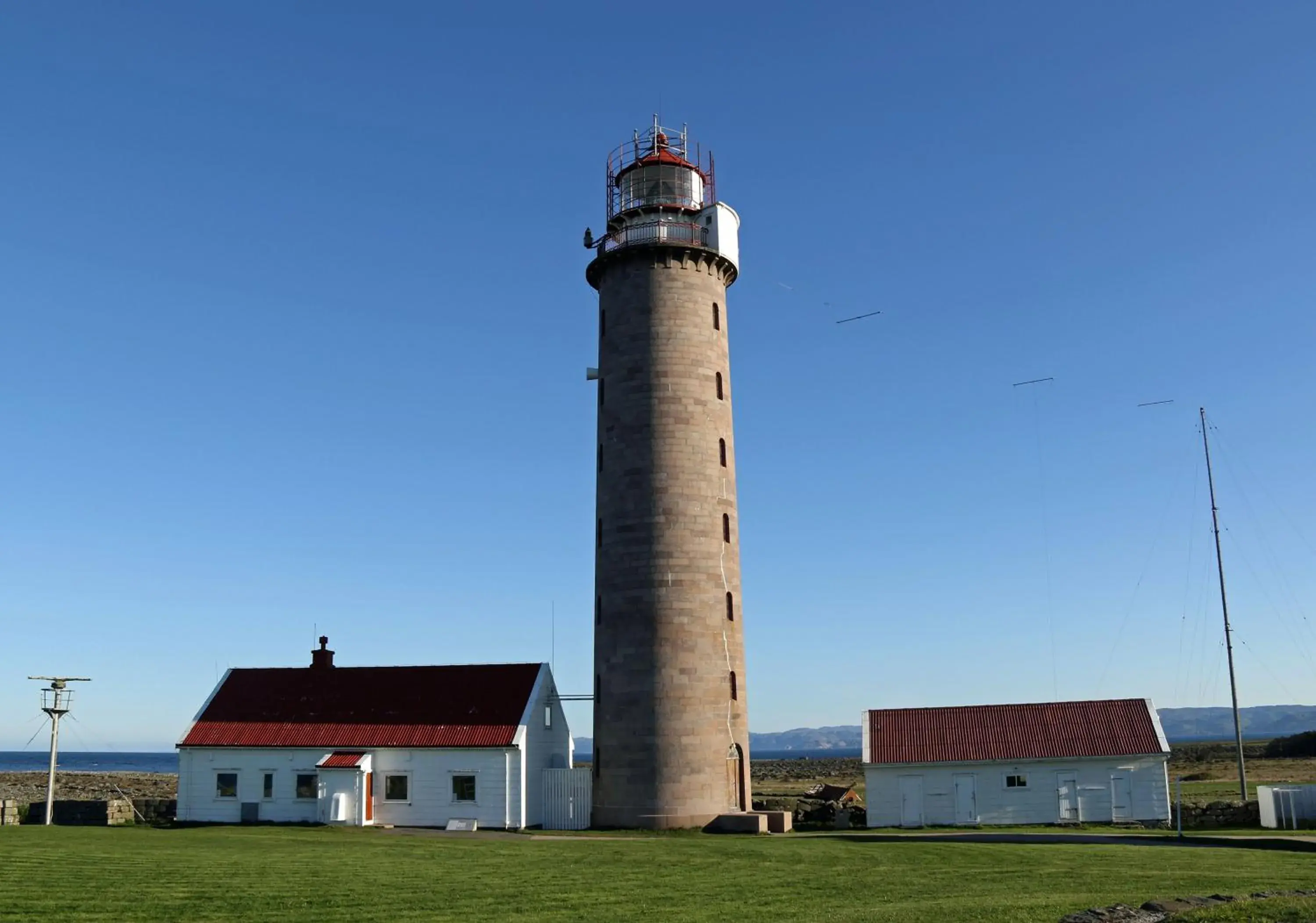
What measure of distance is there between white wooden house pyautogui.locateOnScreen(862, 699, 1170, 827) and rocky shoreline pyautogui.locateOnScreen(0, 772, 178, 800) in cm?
4266

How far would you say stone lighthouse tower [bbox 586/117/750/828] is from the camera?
113 ft

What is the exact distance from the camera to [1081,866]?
23.4 m

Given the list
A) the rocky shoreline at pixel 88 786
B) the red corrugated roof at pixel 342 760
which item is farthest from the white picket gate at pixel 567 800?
the rocky shoreline at pixel 88 786

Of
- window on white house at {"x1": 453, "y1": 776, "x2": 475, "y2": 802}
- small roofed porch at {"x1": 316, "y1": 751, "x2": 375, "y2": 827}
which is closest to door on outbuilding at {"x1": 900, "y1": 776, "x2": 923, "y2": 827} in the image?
window on white house at {"x1": 453, "y1": 776, "x2": 475, "y2": 802}

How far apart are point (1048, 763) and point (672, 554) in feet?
50.4

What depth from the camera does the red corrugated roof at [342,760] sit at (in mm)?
37156

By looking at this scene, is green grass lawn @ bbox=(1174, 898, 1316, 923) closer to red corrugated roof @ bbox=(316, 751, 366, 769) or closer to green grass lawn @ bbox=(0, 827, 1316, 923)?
green grass lawn @ bbox=(0, 827, 1316, 923)

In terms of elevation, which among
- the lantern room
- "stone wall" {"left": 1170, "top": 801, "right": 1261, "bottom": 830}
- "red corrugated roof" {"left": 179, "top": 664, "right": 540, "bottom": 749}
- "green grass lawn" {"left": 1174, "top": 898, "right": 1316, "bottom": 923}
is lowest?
"stone wall" {"left": 1170, "top": 801, "right": 1261, "bottom": 830}

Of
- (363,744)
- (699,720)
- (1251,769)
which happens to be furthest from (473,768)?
(1251,769)

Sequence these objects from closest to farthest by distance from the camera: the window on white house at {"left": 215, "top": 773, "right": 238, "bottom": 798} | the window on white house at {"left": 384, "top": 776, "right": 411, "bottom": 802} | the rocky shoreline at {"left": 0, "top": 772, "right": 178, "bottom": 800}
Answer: the window on white house at {"left": 384, "top": 776, "right": 411, "bottom": 802}, the window on white house at {"left": 215, "top": 773, "right": 238, "bottom": 798}, the rocky shoreline at {"left": 0, "top": 772, "right": 178, "bottom": 800}

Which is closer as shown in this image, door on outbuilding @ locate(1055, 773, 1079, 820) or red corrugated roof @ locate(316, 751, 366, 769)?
red corrugated roof @ locate(316, 751, 366, 769)

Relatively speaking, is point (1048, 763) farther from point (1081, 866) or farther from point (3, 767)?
point (3, 767)

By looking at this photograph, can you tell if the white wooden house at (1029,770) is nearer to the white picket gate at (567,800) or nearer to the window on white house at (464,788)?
the white picket gate at (567,800)

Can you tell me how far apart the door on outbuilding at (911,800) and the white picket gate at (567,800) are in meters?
11.0
